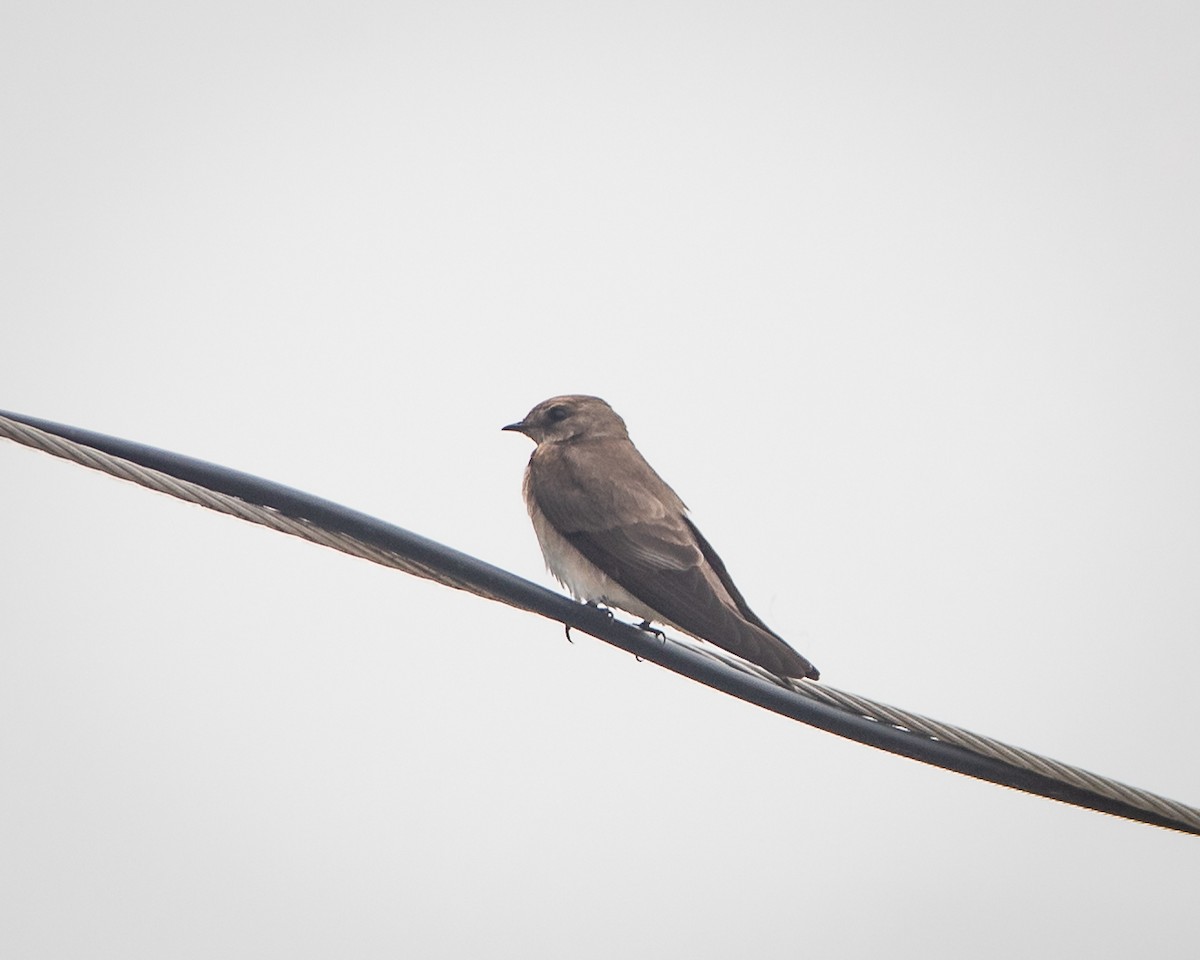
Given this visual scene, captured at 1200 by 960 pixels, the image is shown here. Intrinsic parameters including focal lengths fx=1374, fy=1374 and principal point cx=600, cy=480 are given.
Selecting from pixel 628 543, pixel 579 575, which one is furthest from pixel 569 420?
pixel 628 543

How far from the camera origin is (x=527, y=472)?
681cm

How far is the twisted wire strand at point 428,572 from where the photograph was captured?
3.45m

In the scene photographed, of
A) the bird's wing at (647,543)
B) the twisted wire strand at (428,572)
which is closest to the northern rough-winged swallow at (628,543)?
the bird's wing at (647,543)

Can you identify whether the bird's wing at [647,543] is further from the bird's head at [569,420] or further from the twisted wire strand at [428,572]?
the twisted wire strand at [428,572]

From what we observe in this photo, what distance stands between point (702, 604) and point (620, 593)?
62cm

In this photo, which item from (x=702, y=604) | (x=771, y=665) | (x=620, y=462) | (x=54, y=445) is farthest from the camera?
(x=620, y=462)

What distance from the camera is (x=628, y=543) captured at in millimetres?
5906

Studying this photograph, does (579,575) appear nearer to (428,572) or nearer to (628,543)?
(628,543)

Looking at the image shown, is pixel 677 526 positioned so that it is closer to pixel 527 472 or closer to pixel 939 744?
pixel 527 472

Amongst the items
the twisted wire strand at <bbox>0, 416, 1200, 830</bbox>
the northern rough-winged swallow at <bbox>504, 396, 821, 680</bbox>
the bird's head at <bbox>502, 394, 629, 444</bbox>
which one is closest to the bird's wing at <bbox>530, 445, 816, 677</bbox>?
the northern rough-winged swallow at <bbox>504, 396, 821, 680</bbox>

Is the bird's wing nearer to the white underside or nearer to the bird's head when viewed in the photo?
the white underside

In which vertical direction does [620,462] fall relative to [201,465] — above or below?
above

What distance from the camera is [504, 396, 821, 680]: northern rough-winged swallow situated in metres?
5.34

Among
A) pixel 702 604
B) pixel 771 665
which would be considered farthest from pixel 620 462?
pixel 771 665
